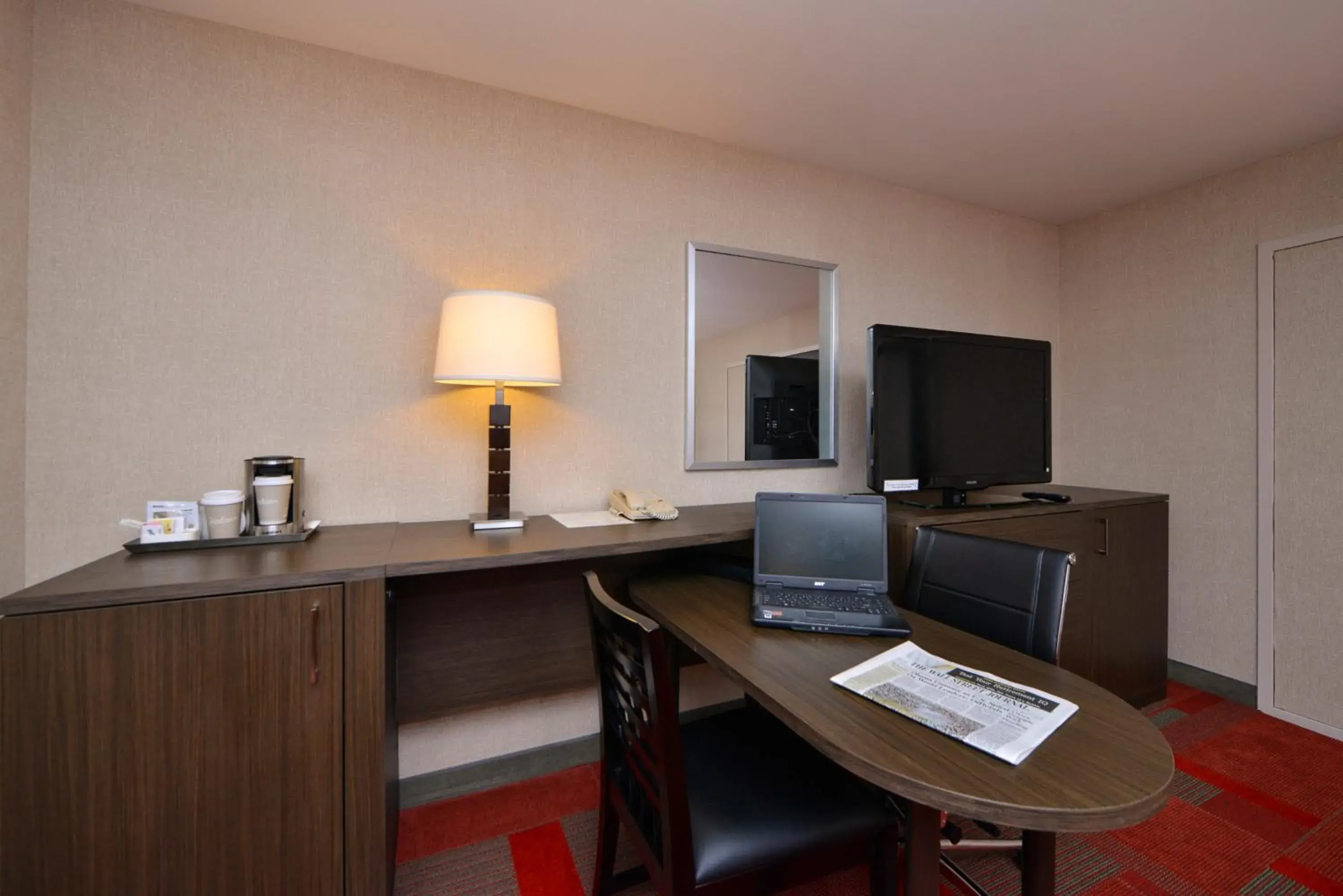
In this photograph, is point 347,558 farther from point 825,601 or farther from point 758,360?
point 758,360

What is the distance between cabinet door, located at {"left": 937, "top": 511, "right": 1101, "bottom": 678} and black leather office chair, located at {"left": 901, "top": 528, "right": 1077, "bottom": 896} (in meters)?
0.80

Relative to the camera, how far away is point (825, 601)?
4.71 feet

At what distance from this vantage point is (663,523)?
5.98 feet

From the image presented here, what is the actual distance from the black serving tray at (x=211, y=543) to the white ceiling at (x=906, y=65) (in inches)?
58.5

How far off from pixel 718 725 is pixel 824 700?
0.50 m

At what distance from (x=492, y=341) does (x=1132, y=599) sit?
9.51ft

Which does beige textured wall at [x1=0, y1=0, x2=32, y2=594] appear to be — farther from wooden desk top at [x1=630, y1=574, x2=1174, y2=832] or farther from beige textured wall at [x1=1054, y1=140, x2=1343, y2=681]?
beige textured wall at [x1=1054, y1=140, x2=1343, y2=681]

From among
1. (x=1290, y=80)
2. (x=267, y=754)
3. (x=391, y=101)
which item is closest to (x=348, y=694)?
(x=267, y=754)

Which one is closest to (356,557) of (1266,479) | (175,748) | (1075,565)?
(175,748)

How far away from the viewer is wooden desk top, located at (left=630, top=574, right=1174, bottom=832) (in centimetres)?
71

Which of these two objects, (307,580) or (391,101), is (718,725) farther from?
(391,101)

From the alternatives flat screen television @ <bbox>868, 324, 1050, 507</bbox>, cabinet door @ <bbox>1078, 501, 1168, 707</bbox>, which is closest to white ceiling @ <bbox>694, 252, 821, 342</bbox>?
flat screen television @ <bbox>868, 324, 1050, 507</bbox>

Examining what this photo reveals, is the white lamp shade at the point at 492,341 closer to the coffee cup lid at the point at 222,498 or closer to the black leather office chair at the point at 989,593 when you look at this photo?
the coffee cup lid at the point at 222,498

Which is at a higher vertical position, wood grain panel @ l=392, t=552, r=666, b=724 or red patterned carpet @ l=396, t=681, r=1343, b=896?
wood grain panel @ l=392, t=552, r=666, b=724
